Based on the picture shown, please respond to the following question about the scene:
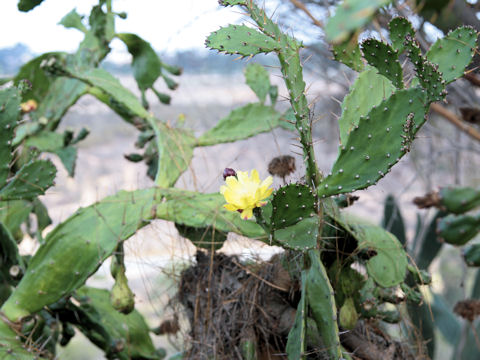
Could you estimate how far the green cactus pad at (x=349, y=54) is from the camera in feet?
2.45

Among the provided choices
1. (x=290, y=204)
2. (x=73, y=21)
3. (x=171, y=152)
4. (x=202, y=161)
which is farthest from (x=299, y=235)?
(x=202, y=161)

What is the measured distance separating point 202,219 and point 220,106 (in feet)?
7.48

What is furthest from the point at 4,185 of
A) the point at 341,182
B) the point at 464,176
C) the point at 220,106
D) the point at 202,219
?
the point at 464,176

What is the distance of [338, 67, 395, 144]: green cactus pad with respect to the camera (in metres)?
0.75

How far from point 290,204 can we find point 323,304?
183 millimetres

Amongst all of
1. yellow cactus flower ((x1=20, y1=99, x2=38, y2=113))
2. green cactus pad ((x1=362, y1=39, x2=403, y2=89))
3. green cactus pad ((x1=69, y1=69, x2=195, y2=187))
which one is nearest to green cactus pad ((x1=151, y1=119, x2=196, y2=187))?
green cactus pad ((x1=69, y1=69, x2=195, y2=187))

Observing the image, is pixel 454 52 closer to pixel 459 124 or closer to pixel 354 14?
pixel 354 14

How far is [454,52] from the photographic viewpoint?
0.70m

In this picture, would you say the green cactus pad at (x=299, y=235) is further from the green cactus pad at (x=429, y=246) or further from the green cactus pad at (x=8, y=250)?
the green cactus pad at (x=429, y=246)

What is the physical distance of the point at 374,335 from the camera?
38.1 inches

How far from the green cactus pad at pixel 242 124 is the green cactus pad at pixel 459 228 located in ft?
2.10

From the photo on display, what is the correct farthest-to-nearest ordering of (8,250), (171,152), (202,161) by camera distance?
(202,161), (171,152), (8,250)

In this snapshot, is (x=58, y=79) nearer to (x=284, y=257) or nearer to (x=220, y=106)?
(x=284, y=257)

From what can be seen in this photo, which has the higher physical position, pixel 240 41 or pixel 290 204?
pixel 240 41
